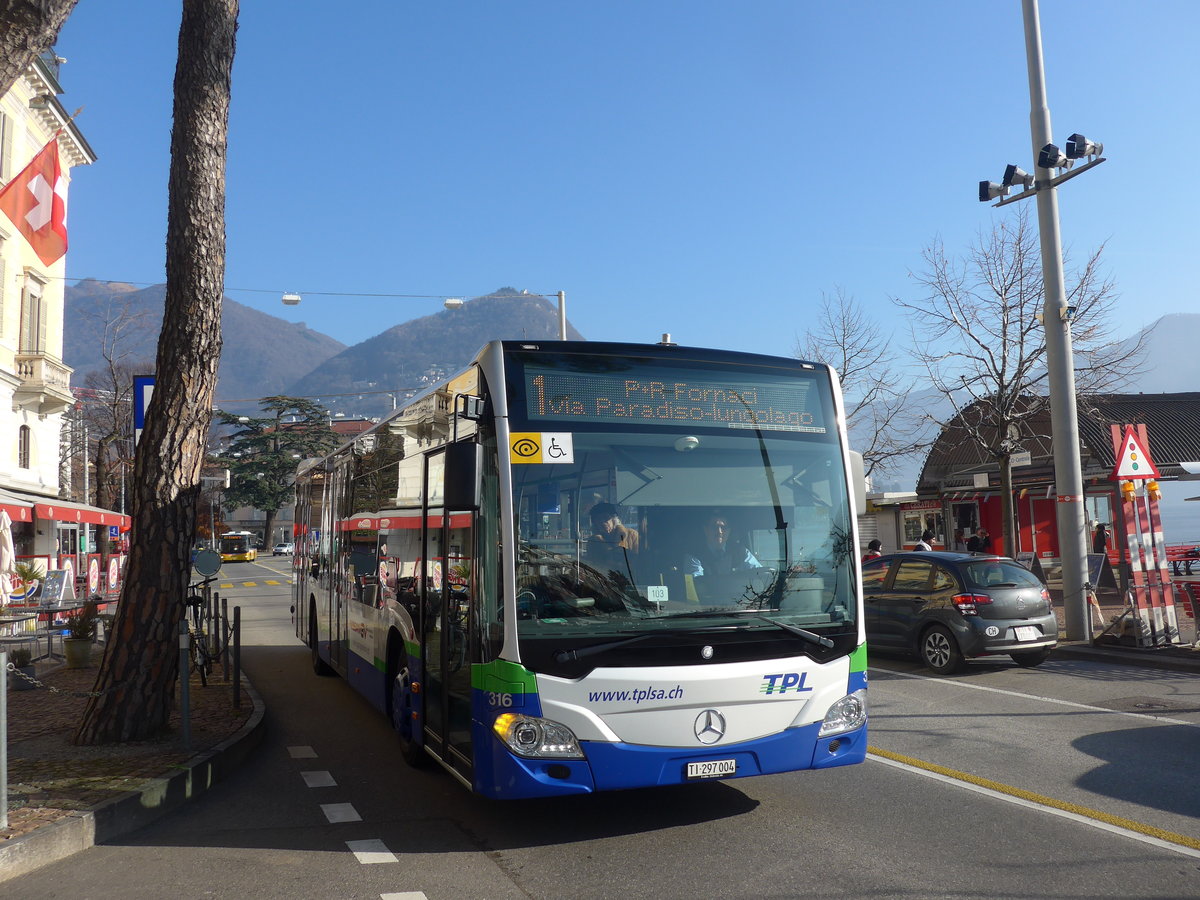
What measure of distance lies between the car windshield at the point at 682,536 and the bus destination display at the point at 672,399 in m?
0.12

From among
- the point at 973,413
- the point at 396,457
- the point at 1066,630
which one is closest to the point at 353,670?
the point at 396,457

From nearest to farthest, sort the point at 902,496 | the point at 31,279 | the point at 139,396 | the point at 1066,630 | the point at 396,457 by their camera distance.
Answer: the point at 396,457 < the point at 139,396 < the point at 1066,630 < the point at 31,279 < the point at 902,496

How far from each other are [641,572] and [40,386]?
28582mm

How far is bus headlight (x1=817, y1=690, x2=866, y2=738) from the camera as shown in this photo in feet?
20.8

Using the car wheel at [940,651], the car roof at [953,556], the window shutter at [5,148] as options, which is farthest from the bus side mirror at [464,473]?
the window shutter at [5,148]

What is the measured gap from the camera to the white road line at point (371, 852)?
229 inches

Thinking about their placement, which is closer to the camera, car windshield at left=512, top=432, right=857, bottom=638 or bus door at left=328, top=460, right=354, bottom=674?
car windshield at left=512, top=432, right=857, bottom=638

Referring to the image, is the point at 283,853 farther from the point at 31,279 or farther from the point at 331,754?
the point at 31,279

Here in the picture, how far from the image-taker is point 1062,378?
1552 centimetres

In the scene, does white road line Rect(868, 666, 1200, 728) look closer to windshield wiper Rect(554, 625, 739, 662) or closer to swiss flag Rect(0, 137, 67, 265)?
windshield wiper Rect(554, 625, 739, 662)

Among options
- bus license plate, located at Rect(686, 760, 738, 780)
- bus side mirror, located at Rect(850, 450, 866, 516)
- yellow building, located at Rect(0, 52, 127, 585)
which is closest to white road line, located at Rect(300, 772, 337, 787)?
bus license plate, located at Rect(686, 760, 738, 780)

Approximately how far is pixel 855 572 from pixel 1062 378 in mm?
10515

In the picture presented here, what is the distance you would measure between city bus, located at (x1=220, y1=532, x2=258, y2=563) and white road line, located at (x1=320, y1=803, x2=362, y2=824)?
7075cm

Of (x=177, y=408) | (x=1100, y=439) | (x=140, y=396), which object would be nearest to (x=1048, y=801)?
(x=177, y=408)
